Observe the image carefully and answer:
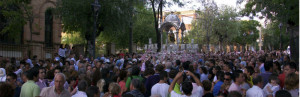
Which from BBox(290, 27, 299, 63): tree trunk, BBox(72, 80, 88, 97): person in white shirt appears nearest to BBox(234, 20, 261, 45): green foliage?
BBox(290, 27, 299, 63): tree trunk

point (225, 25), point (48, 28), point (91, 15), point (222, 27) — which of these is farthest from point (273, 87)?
point (225, 25)

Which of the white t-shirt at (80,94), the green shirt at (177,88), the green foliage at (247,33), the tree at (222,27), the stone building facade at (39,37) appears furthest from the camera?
the green foliage at (247,33)

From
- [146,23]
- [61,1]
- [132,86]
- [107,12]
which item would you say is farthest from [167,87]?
[146,23]

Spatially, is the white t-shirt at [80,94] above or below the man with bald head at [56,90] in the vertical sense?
below

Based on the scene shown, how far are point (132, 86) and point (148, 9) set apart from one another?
3704 cm

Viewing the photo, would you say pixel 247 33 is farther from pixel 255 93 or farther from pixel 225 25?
pixel 255 93

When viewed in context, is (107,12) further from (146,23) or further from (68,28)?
(146,23)

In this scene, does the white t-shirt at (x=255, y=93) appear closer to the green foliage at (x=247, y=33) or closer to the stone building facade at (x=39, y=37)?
the stone building facade at (x=39, y=37)

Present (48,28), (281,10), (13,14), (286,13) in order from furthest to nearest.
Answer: (48,28) < (13,14) < (281,10) < (286,13)

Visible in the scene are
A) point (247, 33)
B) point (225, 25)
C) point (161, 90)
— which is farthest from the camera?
point (247, 33)

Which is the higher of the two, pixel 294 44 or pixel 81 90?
pixel 294 44

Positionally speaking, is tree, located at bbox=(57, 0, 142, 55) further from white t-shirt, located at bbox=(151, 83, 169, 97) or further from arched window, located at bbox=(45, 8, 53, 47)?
white t-shirt, located at bbox=(151, 83, 169, 97)

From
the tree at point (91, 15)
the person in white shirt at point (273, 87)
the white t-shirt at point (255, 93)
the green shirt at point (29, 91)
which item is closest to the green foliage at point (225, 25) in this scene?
the tree at point (91, 15)

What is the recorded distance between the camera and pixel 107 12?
2312 cm
